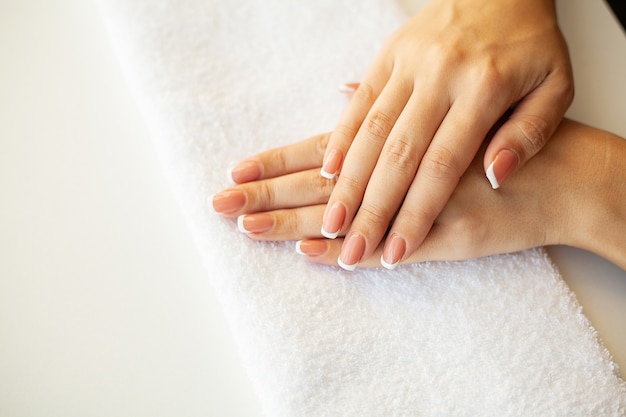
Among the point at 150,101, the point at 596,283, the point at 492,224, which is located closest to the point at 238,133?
the point at 150,101

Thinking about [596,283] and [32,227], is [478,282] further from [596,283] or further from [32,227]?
[32,227]

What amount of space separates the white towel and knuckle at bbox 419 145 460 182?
0.12 m

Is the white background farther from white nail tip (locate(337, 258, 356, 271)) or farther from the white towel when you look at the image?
white nail tip (locate(337, 258, 356, 271))

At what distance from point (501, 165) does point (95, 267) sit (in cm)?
56

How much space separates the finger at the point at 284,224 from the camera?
Result: 2.19ft

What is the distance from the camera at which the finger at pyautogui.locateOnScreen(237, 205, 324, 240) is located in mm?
667

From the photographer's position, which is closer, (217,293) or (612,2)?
(217,293)

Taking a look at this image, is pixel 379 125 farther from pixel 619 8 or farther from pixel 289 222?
pixel 619 8

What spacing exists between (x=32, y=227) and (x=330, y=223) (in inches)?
15.9

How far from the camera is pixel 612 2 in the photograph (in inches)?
47.8

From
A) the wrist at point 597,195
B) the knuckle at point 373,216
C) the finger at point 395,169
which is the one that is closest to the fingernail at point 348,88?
the finger at point 395,169

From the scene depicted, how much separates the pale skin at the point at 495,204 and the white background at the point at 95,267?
6 cm

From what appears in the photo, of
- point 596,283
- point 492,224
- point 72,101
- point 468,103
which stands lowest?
point 596,283

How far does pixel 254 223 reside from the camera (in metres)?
0.67
